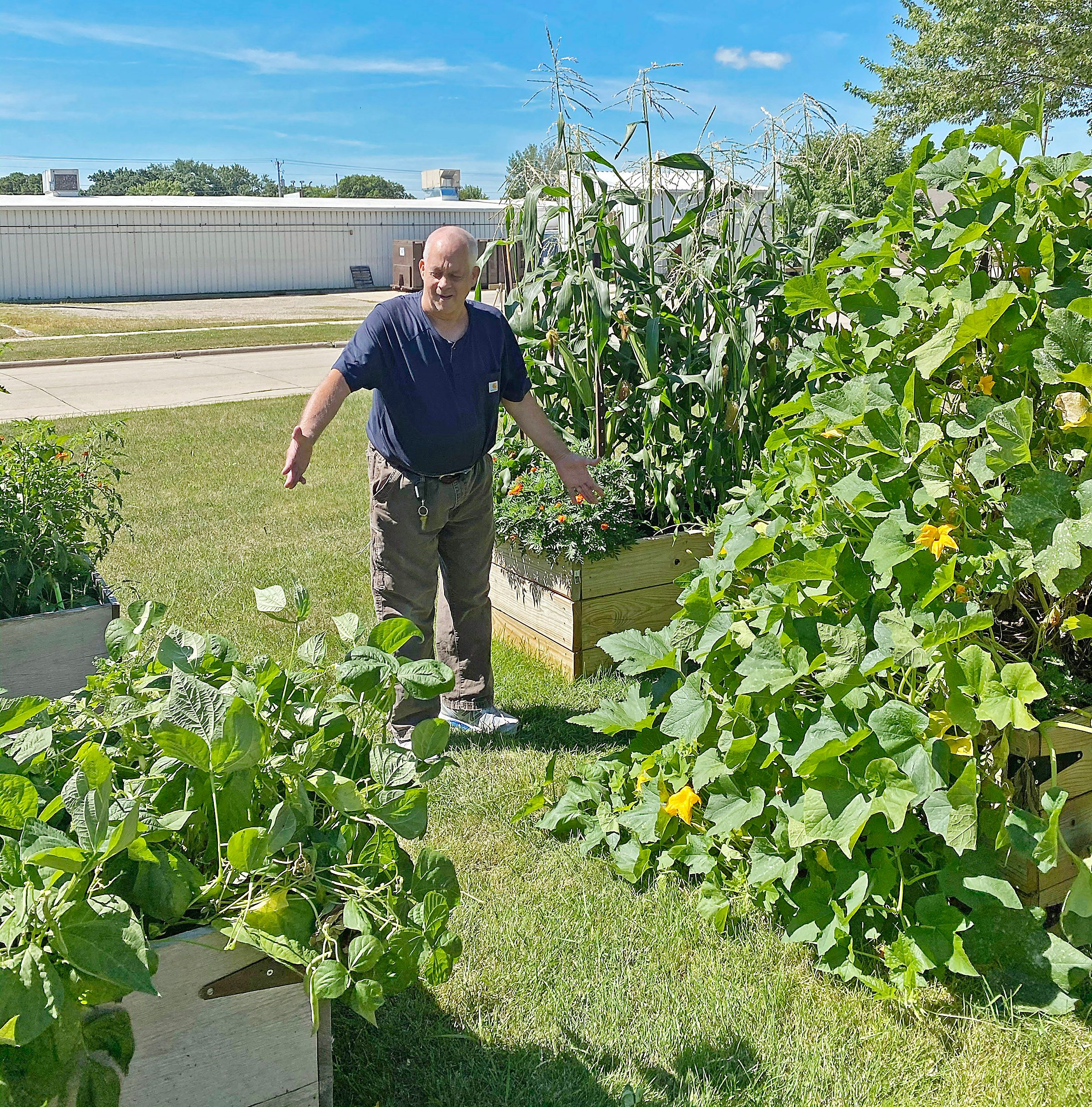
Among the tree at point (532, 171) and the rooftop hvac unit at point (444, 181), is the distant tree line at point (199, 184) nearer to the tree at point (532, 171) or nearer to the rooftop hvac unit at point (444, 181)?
the rooftop hvac unit at point (444, 181)

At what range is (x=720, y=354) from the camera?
4.55 metres

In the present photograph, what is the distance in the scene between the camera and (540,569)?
4664mm

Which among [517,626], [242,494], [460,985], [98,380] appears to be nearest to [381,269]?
[98,380]

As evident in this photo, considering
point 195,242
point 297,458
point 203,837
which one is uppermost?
point 195,242

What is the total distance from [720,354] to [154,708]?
10.8 ft

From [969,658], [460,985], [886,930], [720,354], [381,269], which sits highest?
[381,269]

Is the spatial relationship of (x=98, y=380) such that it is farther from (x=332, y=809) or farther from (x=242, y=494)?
(x=332, y=809)

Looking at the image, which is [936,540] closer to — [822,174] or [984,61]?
[822,174]

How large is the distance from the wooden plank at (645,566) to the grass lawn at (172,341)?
14.2m

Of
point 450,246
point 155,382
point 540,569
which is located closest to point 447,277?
point 450,246

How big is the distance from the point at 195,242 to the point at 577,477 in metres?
34.9

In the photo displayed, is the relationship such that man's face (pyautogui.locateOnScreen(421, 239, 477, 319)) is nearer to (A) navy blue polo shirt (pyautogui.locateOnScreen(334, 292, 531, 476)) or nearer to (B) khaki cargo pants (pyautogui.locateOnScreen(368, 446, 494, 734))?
(A) navy blue polo shirt (pyautogui.locateOnScreen(334, 292, 531, 476))

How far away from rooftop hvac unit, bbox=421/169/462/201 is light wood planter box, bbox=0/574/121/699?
160 ft

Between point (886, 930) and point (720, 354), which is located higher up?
point (720, 354)
